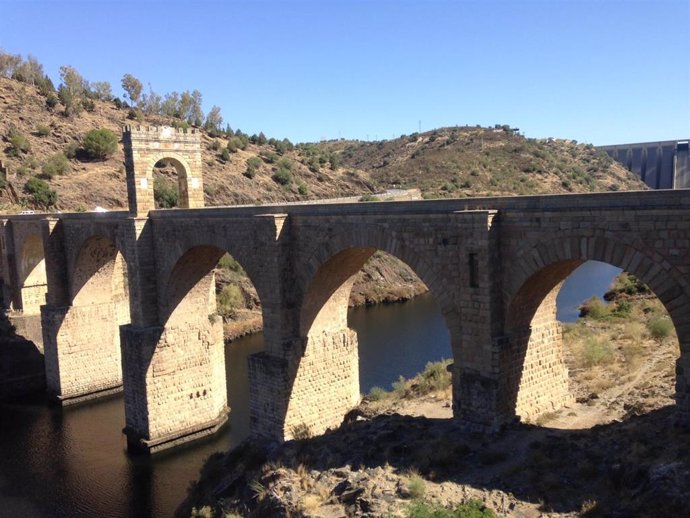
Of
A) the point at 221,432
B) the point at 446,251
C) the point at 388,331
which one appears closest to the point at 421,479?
the point at 446,251

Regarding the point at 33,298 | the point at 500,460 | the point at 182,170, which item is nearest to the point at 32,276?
the point at 33,298

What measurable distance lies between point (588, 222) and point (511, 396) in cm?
308

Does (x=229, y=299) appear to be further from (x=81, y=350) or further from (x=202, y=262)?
(x=202, y=262)

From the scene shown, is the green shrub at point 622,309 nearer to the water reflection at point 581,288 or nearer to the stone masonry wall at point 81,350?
the water reflection at point 581,288

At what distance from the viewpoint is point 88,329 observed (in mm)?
20688

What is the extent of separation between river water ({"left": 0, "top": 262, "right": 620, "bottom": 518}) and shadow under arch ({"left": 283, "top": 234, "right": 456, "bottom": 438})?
3810 millimetres

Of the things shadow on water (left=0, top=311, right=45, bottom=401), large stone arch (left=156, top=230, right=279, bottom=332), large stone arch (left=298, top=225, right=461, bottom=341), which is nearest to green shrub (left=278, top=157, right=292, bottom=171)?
shadow on water (left=0, top=311, right=45, bottom=401)

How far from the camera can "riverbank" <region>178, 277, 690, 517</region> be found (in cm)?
740

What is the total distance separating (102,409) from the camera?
1978cm

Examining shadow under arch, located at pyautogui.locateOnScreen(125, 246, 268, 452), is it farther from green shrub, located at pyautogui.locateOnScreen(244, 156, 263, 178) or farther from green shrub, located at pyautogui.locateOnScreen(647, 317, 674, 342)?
green shrub, located at pyautogui.locateOnScreen(244, 156, 263, 178)

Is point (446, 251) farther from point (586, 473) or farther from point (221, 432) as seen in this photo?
point (221, 432)

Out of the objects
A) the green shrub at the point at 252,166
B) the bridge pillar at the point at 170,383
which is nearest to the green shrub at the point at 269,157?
the green shrub at the point at 252,166

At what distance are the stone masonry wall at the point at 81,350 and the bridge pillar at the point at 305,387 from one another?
9882 mm

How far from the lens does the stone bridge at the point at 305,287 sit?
Answer: 8039 millimetres
